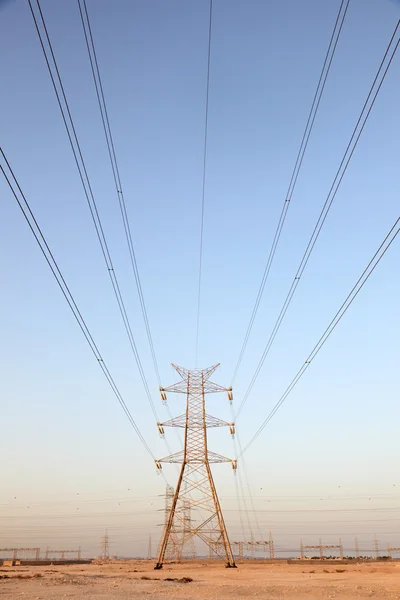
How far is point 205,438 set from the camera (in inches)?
2050

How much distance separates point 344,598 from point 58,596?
44.6 ft

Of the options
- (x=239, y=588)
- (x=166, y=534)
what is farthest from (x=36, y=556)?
(x=239, y=588)

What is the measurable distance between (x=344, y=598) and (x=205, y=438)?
91.7ft

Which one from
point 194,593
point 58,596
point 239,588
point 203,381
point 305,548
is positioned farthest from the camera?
point 305,548

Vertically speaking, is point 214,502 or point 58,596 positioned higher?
point 214,502

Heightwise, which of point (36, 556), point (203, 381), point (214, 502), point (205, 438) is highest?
point (203, 381)

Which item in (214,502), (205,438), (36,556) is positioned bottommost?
(36,556)

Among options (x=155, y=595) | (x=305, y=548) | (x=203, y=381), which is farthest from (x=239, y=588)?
(x=305, y=548)

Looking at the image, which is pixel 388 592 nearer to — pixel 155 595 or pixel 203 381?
pixel 155 595

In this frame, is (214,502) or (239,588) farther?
(214,502)

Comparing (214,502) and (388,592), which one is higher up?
(214,502)

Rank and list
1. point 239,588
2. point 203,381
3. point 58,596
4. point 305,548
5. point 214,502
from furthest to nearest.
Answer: point 305,548, point 203,381, point 214,502, point 239,588, point 58,596

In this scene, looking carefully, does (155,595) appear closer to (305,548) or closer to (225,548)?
(225,548)

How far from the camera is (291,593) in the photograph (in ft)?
89.8
